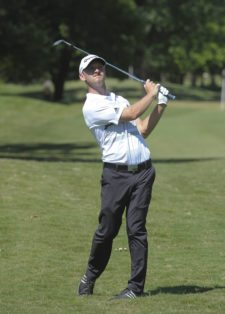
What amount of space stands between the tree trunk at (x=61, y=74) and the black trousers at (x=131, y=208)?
167 feet

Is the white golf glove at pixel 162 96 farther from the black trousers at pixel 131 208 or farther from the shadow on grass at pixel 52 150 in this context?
the shadow on grass at pixel 52 150

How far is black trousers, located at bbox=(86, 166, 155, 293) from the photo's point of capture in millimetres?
7262

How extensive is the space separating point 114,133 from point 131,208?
674 mm

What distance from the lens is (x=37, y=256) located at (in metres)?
9.70

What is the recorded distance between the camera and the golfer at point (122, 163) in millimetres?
7234

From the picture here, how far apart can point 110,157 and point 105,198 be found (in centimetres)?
37

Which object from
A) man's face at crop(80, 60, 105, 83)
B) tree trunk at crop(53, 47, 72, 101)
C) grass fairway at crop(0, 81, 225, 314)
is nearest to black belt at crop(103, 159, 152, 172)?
man's face at crop(80, 60, 105, 83)

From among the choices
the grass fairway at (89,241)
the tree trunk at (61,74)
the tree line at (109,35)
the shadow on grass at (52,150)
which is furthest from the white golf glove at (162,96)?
the tree trunk at (61,74)

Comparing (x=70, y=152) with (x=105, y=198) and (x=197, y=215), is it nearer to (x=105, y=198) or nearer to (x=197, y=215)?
(x=197, y=215)

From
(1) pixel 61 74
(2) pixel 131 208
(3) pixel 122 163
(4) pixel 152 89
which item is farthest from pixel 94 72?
(1) pixel 61 74

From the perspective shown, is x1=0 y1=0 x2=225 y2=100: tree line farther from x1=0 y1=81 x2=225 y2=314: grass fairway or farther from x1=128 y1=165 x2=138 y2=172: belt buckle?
x1=128 y1=165 x2=138 y2=172: belt buckle

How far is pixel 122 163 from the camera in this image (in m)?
7.25

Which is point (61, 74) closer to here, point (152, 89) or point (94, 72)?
point (94, 72)

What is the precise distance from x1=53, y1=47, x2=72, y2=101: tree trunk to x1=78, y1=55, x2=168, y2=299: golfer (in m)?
50.8
